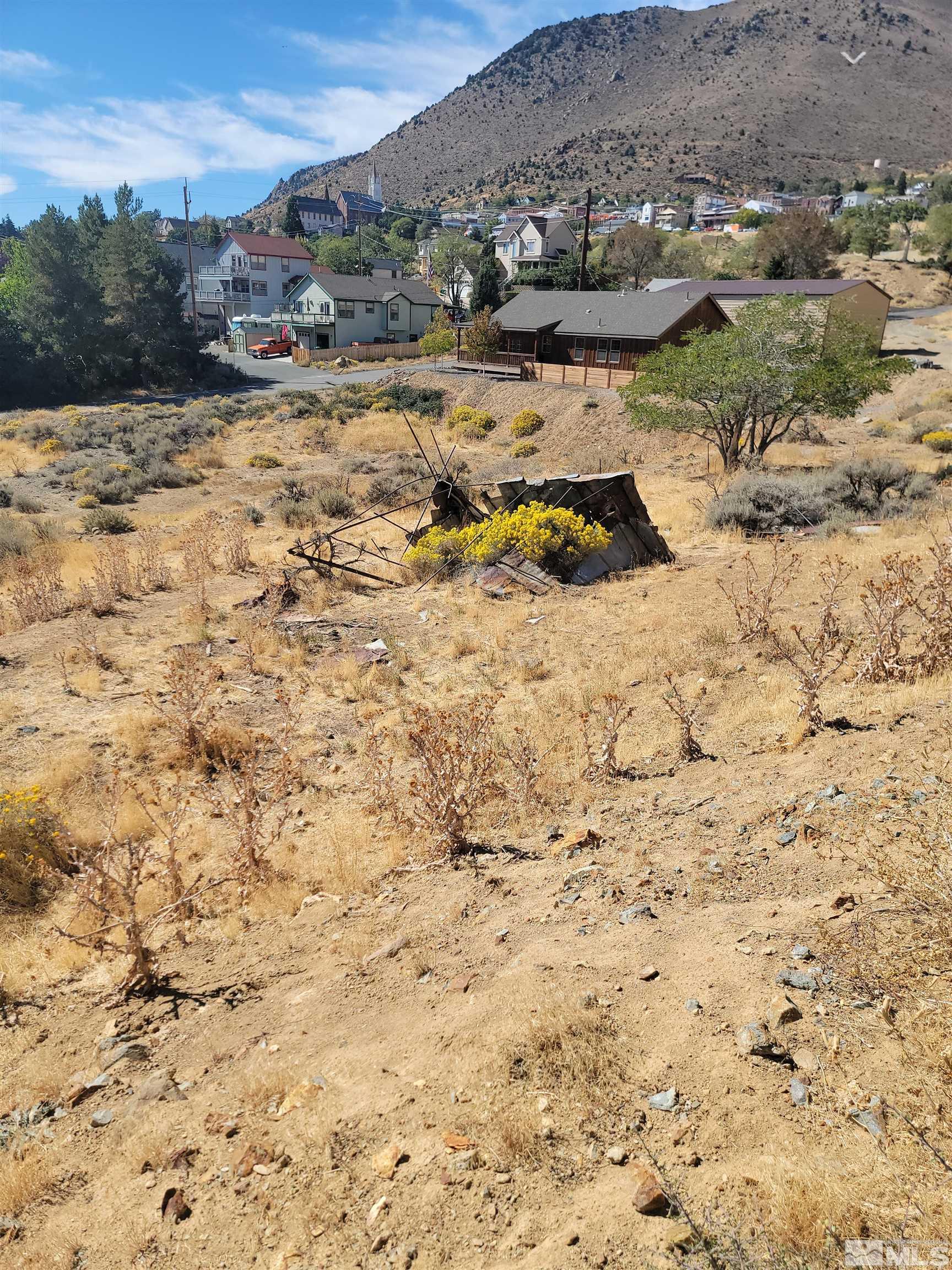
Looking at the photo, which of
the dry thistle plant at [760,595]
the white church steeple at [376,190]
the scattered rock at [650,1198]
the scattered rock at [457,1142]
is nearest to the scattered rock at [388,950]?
the scattered rock at [457,1142]

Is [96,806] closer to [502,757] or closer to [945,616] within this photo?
[502,757]

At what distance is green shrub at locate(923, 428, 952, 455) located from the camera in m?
25.7

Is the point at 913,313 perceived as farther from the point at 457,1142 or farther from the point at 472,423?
the point at 457,1142

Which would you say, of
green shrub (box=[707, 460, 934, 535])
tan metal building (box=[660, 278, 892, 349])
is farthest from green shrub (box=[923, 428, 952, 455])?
tan metal building (box=[660, 278, 892, 349])

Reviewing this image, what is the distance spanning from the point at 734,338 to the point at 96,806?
77.0 ft

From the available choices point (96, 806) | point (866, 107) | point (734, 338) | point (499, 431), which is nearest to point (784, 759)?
point (96, 806)

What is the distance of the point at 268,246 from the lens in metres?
82.2

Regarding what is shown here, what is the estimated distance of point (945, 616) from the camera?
8.21 meters

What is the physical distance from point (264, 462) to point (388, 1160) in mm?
32199

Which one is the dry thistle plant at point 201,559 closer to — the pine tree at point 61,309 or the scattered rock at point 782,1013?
the scattered rock at point 782,1013

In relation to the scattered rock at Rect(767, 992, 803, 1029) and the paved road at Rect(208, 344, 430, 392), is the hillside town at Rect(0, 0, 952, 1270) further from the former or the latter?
the paved road at Rect(208, 344, 430, 392)

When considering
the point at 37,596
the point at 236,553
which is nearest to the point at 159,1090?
the point at 37,596

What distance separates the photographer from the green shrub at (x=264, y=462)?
107 ft

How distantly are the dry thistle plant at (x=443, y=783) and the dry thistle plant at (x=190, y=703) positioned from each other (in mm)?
2493
